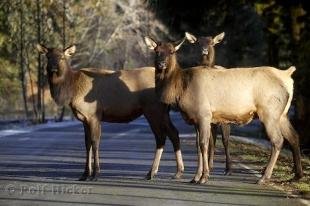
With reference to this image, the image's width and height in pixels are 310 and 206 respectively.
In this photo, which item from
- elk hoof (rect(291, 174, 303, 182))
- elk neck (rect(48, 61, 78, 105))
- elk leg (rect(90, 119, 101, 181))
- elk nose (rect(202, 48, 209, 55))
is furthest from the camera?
elk nose (rect(202, 48, 209, 55))

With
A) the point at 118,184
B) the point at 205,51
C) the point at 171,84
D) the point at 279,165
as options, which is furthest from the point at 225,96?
the point at 279,165

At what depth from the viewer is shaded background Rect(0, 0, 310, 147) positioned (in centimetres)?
2916

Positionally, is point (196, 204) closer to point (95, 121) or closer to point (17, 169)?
point (95, 121)

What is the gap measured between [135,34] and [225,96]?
175 feet

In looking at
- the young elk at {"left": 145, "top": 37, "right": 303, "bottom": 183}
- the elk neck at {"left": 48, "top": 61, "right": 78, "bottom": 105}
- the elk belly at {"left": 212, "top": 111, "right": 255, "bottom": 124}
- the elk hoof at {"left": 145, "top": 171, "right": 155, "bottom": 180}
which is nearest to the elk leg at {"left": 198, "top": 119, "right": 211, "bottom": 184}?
the young elk at {"left": 145, "top": 37, "right": 303, "bottom": 183}

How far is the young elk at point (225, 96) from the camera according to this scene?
1505cm

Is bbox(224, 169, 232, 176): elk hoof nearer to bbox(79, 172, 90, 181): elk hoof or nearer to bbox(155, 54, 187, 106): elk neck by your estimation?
bbox(155, 54, 187, 106): elk neck

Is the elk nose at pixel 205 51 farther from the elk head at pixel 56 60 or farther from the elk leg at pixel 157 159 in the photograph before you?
the elk head at pixel 56 60

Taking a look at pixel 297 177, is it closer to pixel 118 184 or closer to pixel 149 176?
pixel 149 176

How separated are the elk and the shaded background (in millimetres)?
6012

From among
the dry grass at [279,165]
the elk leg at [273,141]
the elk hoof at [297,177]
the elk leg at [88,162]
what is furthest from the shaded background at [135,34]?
the elk hoof at [297,177]

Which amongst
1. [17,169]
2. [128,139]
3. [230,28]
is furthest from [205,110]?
[230,28]

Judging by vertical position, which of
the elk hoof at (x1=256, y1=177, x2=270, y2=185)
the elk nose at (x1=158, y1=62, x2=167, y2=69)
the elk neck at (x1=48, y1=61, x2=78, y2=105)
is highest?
the elk nose at (x1=158, y1=62, x2=167, y2=69)

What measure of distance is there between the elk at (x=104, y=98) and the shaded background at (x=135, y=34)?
6012 millimetres
